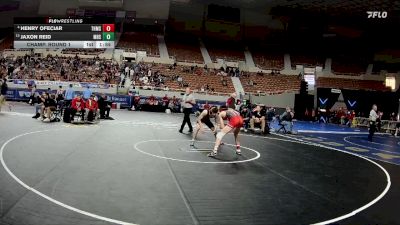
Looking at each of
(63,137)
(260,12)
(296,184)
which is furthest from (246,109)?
(260,12)

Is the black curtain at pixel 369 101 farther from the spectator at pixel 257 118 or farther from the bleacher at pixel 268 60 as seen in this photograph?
the spectator at pixel 257 118

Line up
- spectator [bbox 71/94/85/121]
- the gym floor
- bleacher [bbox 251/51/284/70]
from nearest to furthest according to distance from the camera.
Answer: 1. the gym floor
2. spectator [bbox 71/94/85/121]
3. bleacher [bbox 251/51/284/70]

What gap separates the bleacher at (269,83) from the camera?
34.1 m

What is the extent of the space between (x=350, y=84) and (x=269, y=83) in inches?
340

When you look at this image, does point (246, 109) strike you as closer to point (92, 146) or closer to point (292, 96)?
point (92, 146)

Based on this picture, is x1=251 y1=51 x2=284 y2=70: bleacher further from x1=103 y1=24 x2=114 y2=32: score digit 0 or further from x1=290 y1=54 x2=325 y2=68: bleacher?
x1=103 y1=24 x2=114 y2=32: score digit 0

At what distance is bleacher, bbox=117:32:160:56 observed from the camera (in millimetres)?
38109

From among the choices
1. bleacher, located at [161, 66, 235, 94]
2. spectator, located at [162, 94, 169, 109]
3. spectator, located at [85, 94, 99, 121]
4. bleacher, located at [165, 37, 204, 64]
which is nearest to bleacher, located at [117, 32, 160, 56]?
bleacher, located at [165, 37, 204, 64]

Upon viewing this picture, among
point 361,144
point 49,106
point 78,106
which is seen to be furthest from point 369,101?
point 49,106
